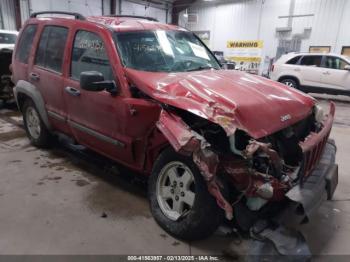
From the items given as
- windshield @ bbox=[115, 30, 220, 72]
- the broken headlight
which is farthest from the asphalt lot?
windshield @ bbox=[115, 30, 220, 72]

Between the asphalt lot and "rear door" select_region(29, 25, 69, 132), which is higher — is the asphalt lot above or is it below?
below

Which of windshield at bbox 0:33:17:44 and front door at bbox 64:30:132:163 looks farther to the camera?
windshield at bbox 0:33:17:44

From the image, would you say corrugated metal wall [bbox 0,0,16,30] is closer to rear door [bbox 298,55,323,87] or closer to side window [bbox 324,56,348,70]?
rear door [bbox 298,55,323,87]

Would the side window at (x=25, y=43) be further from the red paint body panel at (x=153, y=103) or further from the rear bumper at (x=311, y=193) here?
the rear bumper at (x=311, y=193)

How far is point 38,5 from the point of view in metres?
12.7

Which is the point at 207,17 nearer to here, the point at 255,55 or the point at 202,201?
the point at 255,55

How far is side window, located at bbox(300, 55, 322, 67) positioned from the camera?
10.6m

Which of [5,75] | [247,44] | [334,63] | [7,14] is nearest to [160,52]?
[5,75]

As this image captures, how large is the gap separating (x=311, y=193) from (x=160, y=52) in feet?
6.38

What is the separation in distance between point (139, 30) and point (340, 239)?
2.78 m

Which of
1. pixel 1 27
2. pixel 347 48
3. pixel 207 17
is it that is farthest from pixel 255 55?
pixel 1 27

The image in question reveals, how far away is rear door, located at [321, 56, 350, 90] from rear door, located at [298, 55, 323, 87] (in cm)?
16

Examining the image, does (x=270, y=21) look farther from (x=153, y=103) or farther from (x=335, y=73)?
(x=153, y=103)

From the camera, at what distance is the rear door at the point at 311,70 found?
1054 cm
